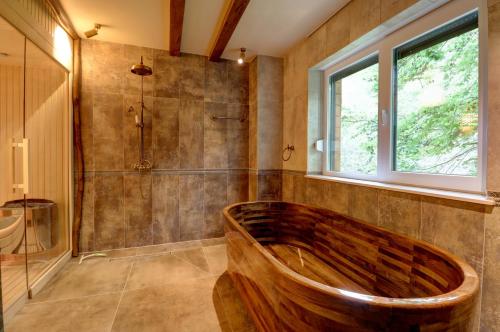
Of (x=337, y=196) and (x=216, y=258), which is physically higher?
(x=337, y=196)

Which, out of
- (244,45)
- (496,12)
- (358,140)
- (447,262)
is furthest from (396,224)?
(244,45)

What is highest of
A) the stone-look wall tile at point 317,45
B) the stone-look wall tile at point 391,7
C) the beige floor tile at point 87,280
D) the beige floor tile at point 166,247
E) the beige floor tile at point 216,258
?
the stone-look wall tile at point 317,45

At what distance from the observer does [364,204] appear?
73.0 inches

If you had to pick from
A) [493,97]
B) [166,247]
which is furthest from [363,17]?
[166,247]

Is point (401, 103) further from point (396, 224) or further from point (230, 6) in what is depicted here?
point (230, 6)

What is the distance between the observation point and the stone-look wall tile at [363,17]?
177 cm

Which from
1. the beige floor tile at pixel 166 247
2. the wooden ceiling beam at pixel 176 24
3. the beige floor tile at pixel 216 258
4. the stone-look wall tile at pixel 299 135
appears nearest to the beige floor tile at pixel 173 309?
the beige floor tile at pixel 216 258

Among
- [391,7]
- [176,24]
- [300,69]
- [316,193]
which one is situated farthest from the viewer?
[300,69]

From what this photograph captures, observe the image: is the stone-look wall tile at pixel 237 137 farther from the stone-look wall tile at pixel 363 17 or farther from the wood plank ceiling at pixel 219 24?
the stone-look wall tile at pixel 363 17

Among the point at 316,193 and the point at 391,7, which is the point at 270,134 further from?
the point at 391,7

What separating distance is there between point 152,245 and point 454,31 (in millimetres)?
3487

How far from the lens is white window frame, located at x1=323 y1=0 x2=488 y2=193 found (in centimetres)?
128

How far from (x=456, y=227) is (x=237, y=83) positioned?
2.83 metres

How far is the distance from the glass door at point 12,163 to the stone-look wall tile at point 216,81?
1800 mm
